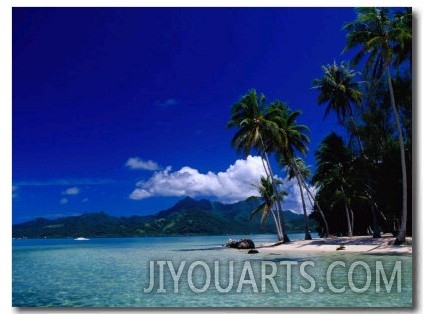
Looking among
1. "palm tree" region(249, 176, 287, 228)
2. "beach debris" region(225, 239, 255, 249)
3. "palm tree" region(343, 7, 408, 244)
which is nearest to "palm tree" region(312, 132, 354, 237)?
"palm tree" region(249, 176, 287, 228)

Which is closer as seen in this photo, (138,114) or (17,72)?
(17,72)

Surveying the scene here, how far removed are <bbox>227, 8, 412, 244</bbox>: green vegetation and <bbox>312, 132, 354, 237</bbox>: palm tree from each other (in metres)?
0.04

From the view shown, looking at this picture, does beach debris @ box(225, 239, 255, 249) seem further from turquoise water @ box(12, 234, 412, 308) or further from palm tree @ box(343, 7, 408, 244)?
turquoise water @ box(12, 234, 412, 308)

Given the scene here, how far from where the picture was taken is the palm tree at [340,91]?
16453 millimetres

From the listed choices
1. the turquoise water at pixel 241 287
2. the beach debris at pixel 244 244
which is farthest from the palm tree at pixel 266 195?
the turquoise water at pixel 241 287

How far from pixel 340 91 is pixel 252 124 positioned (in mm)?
3658

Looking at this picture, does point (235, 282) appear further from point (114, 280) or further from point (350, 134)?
point (350, 134)

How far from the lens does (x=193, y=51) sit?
878 cm

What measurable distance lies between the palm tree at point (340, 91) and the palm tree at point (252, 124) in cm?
232

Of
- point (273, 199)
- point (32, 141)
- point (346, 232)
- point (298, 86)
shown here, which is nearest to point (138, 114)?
point (32, 141)

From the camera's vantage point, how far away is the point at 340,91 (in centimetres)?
1667

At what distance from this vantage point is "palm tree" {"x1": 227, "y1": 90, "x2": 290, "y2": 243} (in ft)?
59.6

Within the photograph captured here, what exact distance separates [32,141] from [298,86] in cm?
551

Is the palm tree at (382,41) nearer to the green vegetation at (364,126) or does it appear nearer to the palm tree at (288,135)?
the green vegetation at (364,126)
